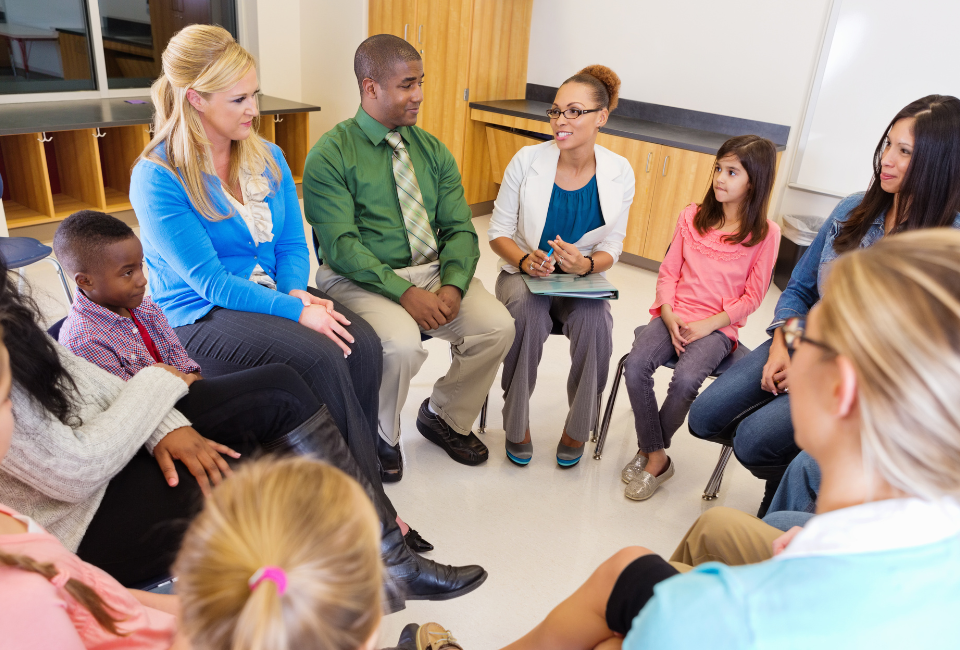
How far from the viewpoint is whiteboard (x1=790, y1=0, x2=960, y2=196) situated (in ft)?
10.8

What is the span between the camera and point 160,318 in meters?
1.61

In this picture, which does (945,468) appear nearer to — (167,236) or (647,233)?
(167,236)

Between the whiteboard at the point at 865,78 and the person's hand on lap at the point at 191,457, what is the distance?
3.59 meters

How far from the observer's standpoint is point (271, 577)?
24.3 inches

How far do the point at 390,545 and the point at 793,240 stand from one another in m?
3.07

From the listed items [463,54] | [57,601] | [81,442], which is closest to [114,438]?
[81,442]

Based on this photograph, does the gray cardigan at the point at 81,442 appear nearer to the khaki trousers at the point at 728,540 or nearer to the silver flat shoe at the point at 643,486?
the khaki trousers at the point at 728,540

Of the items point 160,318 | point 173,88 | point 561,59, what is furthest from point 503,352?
point 561,59

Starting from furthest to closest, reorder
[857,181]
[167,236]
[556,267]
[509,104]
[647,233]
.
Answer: [509,104] → [647,233] → [857,181] → [556,267] → [167,236]

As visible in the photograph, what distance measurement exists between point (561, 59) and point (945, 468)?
434cm

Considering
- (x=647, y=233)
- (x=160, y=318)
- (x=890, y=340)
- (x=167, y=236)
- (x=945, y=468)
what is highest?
(x=890, y=340)

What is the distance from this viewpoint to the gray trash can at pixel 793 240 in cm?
368

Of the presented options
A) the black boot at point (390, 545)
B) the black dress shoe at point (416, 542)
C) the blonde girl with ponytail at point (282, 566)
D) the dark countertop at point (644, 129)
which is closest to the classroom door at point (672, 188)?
the dark countertop at point (644, 129)

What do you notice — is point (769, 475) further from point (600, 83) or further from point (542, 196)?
point (600, 83)
